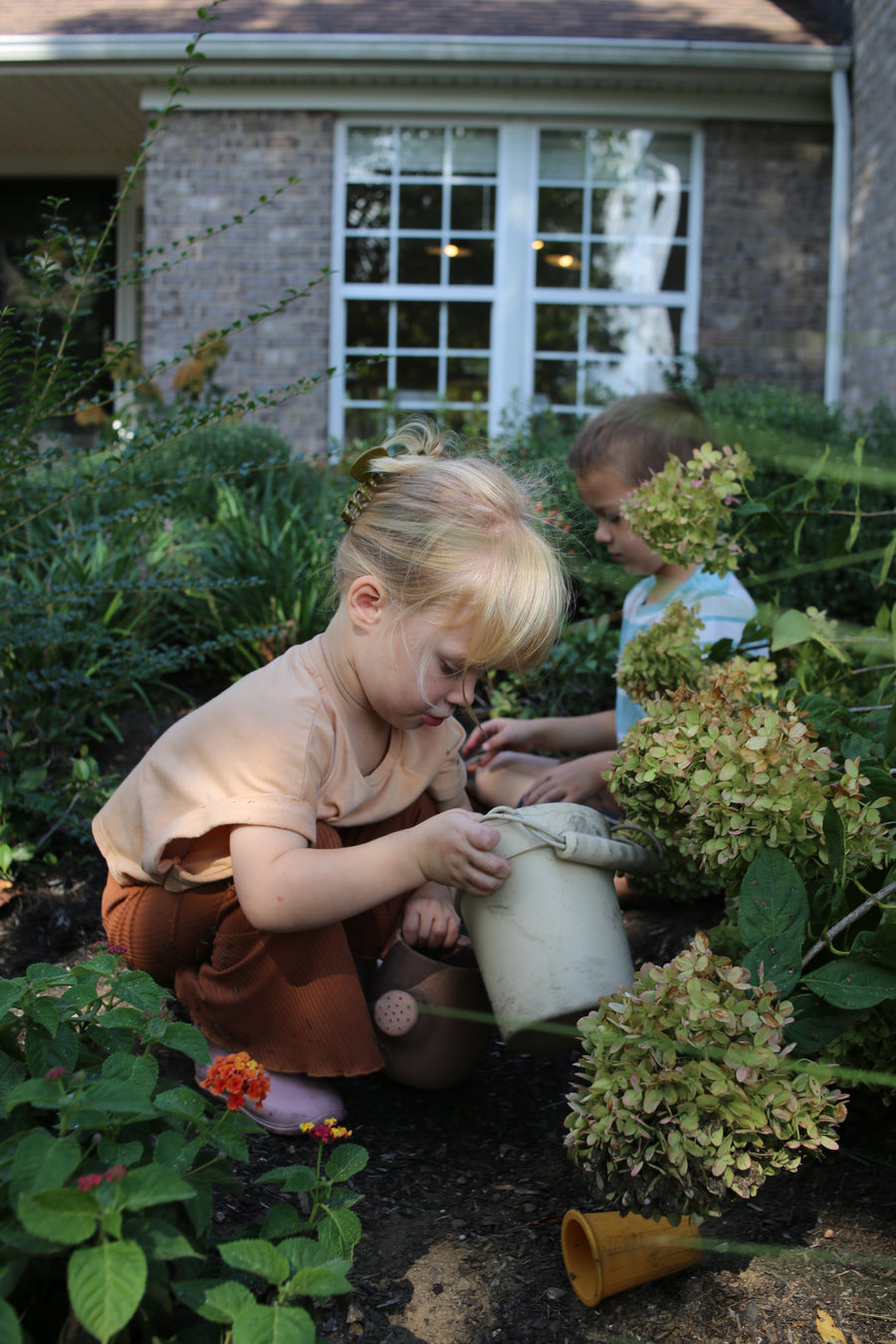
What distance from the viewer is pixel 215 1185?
1452 millimetres

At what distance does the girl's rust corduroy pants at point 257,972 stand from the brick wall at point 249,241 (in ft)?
21.3

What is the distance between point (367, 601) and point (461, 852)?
43cm

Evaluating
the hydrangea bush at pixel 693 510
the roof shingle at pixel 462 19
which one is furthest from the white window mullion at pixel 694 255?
the hydrangea bush at pixel 693 510

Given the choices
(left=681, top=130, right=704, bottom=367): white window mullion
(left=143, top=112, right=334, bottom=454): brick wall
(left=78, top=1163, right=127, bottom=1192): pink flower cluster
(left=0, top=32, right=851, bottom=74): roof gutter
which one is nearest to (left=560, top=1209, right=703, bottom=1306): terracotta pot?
(left=78, top=1163, right=127, bottom=1192): pink flower cluster

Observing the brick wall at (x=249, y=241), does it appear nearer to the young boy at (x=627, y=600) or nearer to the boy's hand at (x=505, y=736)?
the young boy at (x=627, y=600)

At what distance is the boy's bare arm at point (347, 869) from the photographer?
1.57 metres

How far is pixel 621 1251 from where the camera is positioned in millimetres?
1237

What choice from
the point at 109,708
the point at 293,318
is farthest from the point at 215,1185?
the point at 293,318

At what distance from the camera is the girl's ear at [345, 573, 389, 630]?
1705 millimetres

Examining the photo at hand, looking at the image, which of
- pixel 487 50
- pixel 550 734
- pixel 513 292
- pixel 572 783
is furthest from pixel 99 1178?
pixel 513 292

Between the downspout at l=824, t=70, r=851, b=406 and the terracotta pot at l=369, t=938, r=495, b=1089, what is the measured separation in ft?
20.7

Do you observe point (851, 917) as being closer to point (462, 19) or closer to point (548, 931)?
point (548, 931)

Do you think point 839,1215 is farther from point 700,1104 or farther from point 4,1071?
point 4,1071

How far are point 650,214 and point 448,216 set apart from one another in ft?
5.03
